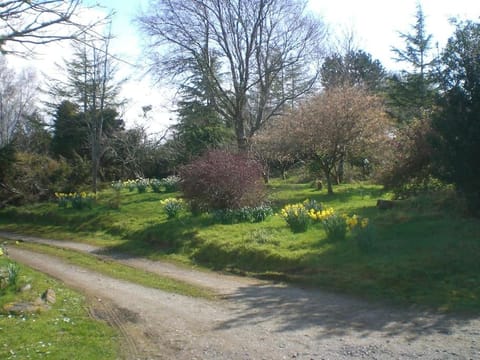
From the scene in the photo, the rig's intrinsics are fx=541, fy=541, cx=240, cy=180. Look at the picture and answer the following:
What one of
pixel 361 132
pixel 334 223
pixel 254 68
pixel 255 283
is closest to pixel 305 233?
pixel 334 223

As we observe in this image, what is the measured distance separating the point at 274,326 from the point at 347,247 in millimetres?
4281

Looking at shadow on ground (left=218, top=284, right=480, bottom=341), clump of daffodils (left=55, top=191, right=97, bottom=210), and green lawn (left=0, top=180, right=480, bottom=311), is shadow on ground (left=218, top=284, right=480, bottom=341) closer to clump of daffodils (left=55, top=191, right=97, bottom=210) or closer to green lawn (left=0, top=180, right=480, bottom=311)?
green lawn (left=0, top=180, right=480, bottom=311)

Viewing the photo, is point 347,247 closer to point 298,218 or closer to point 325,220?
A: point 325,220

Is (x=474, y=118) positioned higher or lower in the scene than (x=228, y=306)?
higher

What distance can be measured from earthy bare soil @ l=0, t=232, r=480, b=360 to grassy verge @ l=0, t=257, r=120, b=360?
0.87 feet

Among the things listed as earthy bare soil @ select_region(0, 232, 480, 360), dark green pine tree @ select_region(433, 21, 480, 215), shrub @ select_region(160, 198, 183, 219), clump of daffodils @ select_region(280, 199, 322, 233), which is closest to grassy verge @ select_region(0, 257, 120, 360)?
earthy bare soil @ select_region(0, 232, 480, 360)

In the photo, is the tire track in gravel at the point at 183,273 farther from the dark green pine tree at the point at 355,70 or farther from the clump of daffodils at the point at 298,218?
the dark green pine tree at the point at 355,70

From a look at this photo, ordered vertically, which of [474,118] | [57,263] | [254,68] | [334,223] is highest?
[254,68]

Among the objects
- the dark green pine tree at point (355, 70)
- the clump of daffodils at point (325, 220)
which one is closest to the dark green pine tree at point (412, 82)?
the dark green pine tree at point (355, 70)

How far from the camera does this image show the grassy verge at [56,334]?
622cm

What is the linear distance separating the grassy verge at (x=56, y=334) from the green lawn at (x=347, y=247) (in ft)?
14.0

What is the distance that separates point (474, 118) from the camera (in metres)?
11.2

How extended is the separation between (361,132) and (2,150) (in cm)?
1819

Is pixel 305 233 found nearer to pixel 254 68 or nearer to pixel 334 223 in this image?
pixel 334 223
